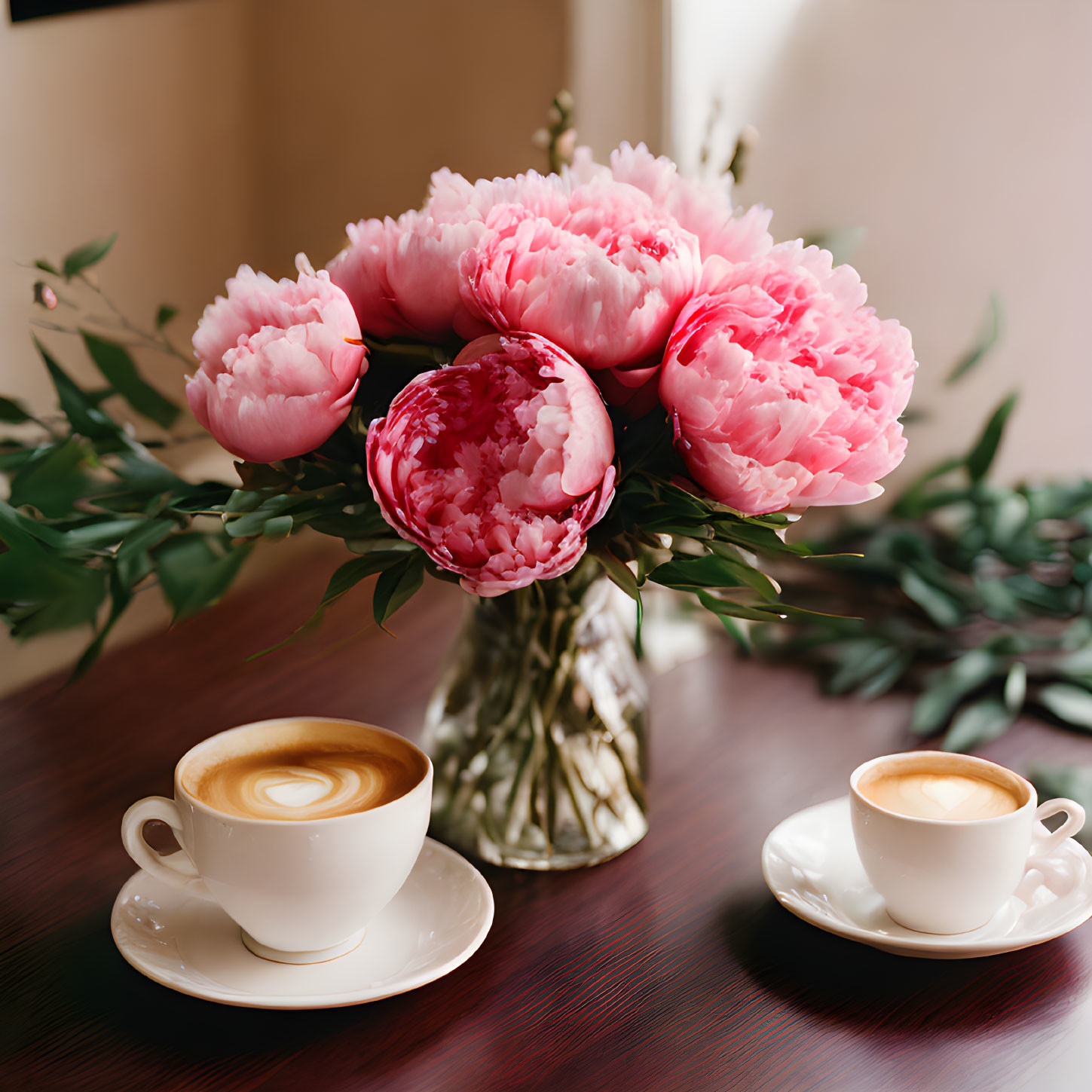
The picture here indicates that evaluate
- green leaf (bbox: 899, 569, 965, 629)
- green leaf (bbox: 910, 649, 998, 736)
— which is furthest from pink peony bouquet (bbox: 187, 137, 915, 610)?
green leaf (bbox: 899, 569, 965, 629)

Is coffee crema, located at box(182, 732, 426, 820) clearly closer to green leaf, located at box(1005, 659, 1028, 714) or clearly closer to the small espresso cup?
the small espresso cup

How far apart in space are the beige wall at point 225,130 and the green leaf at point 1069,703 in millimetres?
768

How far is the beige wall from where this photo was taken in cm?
101

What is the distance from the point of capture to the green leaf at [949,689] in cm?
76

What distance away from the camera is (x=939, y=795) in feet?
1.74

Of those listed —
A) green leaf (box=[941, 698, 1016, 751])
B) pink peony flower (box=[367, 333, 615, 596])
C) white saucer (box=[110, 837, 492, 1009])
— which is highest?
pink peony flower (box=[367, 333, 615, 596])

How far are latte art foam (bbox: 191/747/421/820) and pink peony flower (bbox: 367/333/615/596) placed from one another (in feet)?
0.35

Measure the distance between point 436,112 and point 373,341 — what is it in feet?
2.62

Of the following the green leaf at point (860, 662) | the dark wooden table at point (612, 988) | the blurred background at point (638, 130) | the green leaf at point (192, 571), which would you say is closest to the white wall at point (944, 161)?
the blurred background at point (638, 130)

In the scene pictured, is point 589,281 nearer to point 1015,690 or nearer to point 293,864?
point 293,864

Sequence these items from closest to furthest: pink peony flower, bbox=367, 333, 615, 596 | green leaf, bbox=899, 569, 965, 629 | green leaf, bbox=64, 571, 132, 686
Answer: pink peony flower, bbox=367, 333, 615, 596, green leaf, bbox=64, 571, 132, 686, green leaf, bbox=899, 569, 965, 629

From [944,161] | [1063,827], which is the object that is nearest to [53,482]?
Answer: [1063,827]

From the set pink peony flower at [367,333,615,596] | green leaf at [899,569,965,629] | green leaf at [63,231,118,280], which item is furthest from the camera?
green leaf at [899,569,965,629]

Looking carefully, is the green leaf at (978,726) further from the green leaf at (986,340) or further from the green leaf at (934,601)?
the green leaf at (986,340)
